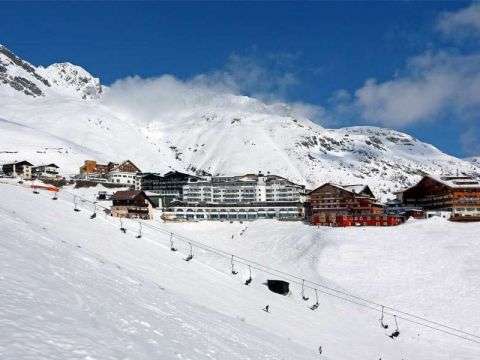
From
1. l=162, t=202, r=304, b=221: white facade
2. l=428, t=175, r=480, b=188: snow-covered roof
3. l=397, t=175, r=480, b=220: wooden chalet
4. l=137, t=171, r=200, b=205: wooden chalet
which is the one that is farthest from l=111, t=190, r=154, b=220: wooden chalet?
l=428, t=175, r=480, b=188: snow-covered roof

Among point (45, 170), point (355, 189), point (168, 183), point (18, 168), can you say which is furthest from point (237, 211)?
point (18, 168)

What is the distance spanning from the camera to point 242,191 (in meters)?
180

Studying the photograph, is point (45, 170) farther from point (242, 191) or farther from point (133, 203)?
point (133, 203)

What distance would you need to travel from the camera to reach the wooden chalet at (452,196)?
11081 cm

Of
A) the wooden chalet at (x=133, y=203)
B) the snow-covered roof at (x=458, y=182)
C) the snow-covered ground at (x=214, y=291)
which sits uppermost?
the snow-covered roof at (x=458, y=182)

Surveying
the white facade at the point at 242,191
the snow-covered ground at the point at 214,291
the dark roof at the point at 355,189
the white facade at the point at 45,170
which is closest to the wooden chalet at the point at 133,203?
the snow-covered ground at the point at 214,291

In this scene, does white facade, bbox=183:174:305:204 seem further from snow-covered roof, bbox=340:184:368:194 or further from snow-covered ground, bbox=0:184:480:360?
snow-covered ground, bbox=0:184:480:360

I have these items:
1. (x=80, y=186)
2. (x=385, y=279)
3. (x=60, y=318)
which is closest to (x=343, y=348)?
(x=60, y=318)

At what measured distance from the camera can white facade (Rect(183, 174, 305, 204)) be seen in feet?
577

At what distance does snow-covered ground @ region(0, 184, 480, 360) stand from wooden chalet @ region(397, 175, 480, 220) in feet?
63.9

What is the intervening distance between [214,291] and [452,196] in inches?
3500

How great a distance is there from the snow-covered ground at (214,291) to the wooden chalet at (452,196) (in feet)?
63.9

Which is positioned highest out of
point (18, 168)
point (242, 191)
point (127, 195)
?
point (18, 168)

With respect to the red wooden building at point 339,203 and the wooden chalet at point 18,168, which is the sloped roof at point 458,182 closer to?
the red wooden building at point 339,203
